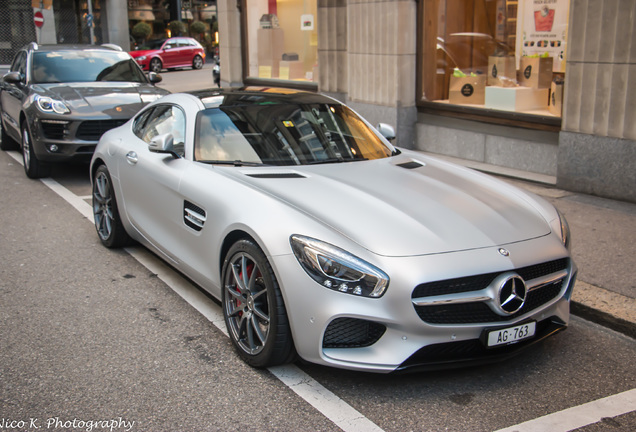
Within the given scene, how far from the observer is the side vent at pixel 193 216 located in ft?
15.4

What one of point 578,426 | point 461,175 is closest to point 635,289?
point 461,175

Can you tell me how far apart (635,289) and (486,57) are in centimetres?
620

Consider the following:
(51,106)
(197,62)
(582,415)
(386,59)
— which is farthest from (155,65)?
(582,415)

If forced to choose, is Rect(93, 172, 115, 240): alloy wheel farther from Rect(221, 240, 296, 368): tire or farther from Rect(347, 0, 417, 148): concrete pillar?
Rect(347, 0, 417, 148): concrete pillar

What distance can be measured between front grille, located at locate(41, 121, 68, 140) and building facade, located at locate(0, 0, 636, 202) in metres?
4.86

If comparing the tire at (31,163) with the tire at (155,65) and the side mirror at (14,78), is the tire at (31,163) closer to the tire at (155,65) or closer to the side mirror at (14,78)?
the side mirror at (14,78)

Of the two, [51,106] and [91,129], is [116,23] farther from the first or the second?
[91,129]

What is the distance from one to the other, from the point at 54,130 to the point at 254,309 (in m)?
6.45

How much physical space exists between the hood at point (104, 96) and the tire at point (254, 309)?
5.96m

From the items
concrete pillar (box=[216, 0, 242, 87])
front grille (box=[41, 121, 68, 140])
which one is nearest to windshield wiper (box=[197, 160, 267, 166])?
front grille (box=[41, 121, 68, 140])

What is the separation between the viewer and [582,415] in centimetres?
363

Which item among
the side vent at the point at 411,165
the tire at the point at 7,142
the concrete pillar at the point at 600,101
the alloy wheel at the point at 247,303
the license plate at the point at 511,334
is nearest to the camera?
the license plate at the point at 511,334

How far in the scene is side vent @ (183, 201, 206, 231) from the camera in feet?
15.4

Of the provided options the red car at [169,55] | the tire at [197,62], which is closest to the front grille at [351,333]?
the red car at [169,55]
